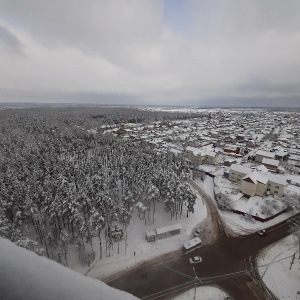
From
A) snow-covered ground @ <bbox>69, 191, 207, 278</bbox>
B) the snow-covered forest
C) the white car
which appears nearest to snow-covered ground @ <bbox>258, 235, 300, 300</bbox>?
the white car

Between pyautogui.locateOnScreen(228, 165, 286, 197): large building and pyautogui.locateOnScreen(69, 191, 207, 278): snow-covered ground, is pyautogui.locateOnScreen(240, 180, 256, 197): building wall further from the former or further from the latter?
pyautogui.locateOnScreen(69, 191, 207, 278): snow-covered ground

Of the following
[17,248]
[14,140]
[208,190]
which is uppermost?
[17,248]

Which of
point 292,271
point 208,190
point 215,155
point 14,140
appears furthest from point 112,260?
point 14,140

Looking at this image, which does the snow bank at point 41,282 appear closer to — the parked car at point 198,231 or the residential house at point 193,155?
the parked car at point 198,231

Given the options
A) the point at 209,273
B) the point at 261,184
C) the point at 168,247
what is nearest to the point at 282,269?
the point at 209,273

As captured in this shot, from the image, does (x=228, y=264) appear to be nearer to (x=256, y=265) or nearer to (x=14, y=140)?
(x=256, y=265)

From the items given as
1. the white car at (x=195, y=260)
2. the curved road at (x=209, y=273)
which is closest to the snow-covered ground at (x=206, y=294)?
the curved road at (x=209, y=273)
